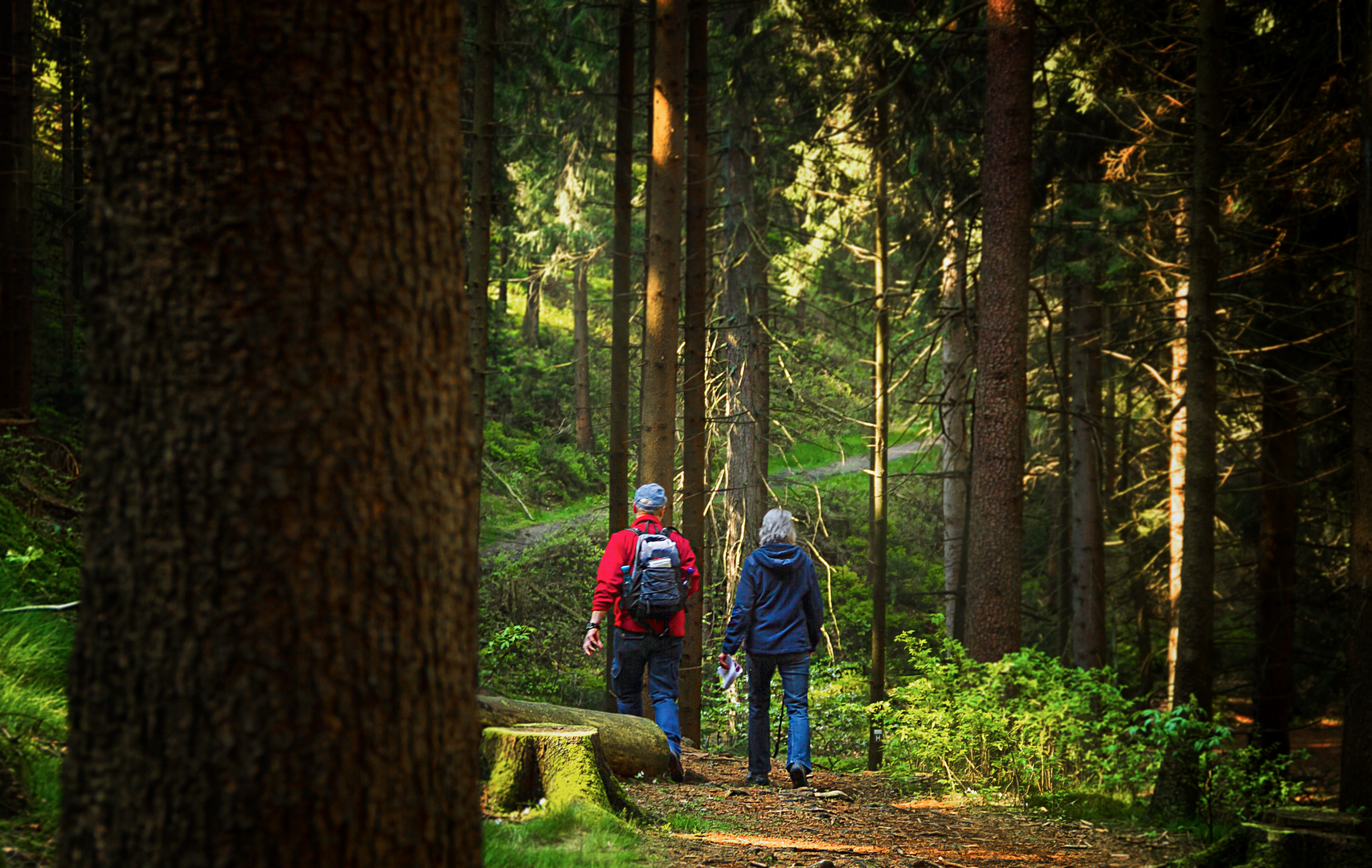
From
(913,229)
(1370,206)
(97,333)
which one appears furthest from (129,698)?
(913,229)

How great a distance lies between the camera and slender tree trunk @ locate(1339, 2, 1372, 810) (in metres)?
8.23

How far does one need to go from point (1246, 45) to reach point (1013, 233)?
457 cm

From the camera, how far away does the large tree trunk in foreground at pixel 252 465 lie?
1.84 m

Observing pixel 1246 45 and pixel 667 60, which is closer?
pixel 667 60

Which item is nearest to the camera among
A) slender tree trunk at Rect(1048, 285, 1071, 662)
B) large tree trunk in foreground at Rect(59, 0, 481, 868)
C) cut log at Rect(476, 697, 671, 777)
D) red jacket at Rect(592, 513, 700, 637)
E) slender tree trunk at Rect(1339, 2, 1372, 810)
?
large tree trunk in foreground at Rect(59, 0, 481, 868)

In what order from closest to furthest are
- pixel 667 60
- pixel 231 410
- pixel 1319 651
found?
pixel 231 410 → pixel 667 60 → pixel 1319 651

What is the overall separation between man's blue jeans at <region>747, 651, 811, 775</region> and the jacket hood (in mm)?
674

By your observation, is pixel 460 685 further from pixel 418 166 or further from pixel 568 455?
pixel 568 455

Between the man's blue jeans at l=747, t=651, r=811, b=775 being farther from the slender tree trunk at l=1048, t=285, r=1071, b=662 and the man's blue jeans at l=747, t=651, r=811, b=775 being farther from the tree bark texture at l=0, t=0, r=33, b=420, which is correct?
the slender tree trunk at l=1048, t=285, r=1071, b=662

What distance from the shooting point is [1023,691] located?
819 centimetres

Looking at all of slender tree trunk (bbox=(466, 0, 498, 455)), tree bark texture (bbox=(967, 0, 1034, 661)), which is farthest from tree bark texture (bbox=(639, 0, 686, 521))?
tree bark texture (bbox=(967, 0, 1034, 661))

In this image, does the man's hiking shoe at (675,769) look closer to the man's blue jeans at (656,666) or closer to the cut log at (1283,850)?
the man's blue jeans at (656,666)

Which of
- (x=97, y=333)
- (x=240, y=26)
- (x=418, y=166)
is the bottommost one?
(x=97, y=333)

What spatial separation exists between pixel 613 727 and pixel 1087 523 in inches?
441
